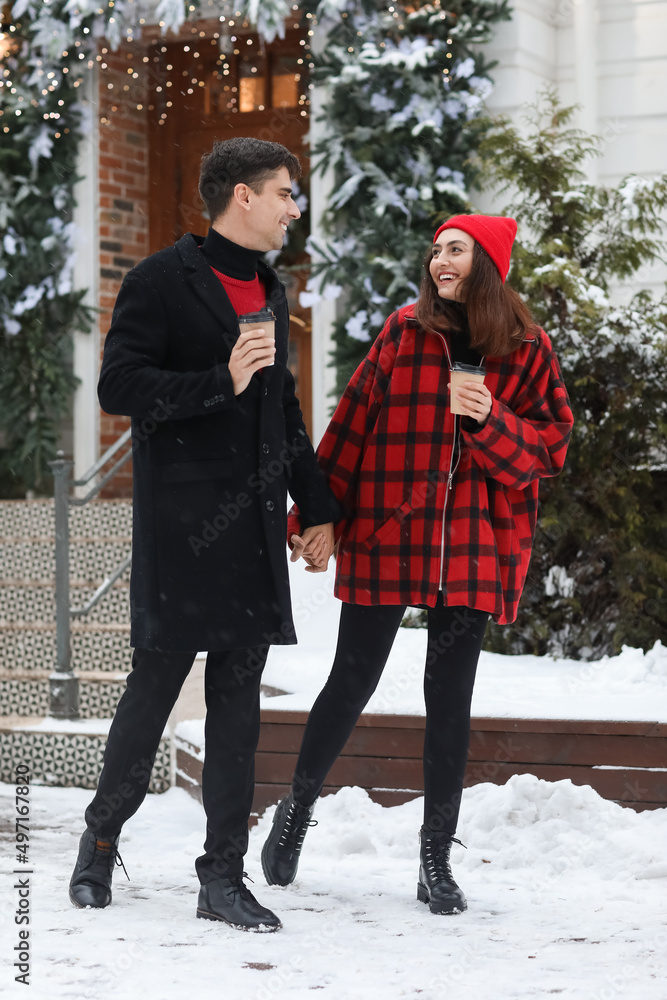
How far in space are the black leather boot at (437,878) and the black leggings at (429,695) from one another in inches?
1.2

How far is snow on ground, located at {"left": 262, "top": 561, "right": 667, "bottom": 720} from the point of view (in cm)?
335

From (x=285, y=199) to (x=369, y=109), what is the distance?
428 centimetres

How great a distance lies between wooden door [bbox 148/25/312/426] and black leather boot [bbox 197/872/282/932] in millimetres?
5338

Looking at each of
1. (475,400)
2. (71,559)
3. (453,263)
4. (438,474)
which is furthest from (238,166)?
(71,559)

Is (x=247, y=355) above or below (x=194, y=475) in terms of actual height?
above

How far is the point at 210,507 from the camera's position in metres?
2.38

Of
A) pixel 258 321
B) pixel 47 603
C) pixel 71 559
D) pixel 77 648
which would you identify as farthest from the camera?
pixel 71 559

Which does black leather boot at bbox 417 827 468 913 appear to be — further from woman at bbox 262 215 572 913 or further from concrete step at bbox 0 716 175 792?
concrete step at bbox 0 716 175 792

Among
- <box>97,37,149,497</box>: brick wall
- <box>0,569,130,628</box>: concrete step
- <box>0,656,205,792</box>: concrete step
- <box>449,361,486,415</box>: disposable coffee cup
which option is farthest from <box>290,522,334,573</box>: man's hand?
<box>97,37,149,497</box>: brick wall

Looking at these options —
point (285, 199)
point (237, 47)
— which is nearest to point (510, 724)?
point (285, 199)

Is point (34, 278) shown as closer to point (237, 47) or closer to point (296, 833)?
point (237, 47)

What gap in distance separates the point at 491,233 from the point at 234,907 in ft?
5.20

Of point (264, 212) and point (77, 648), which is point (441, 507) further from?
point (77, 648)

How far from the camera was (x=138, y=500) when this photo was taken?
2439 mm
